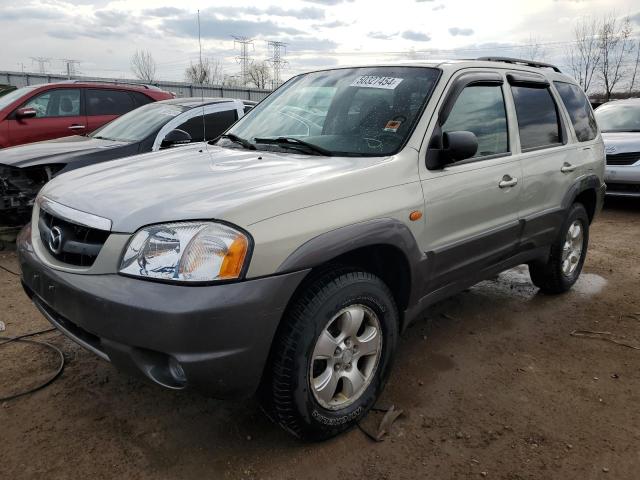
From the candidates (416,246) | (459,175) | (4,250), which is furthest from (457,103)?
(4,250)

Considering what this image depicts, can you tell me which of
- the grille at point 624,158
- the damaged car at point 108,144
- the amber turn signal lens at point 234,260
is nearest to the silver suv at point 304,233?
the amber turn signal lens at point 234,260

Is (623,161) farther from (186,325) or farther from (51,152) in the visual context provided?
(186,325)

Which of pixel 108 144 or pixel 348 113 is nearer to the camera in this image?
pixel 348 113

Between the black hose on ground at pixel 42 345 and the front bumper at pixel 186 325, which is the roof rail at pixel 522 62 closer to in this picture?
the front bumper at pixel 186 325

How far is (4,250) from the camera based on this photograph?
5.61 meters

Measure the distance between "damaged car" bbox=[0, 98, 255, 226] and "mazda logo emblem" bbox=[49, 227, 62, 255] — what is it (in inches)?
84.6

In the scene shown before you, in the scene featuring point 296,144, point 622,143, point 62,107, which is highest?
point 62,107

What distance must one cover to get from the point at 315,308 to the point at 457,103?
1651 millimetres

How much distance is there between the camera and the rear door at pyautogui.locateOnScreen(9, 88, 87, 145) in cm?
712

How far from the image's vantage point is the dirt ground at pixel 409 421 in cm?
235

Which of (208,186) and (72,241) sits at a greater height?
(208,186)

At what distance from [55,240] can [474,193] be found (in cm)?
224

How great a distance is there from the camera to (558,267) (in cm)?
434

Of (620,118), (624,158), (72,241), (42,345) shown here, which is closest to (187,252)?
(72,241)
